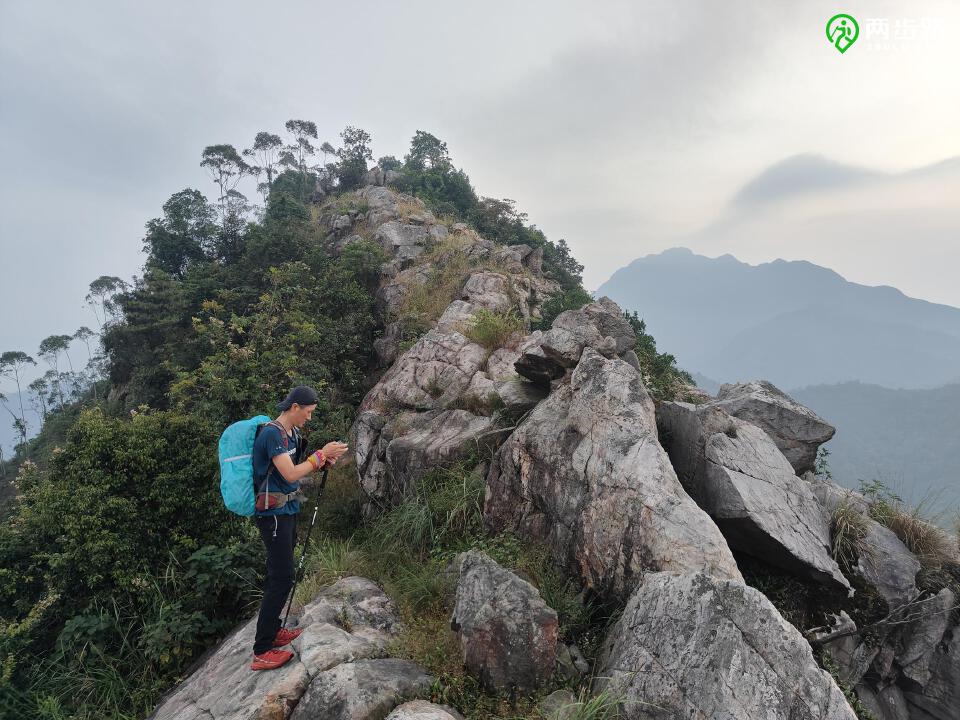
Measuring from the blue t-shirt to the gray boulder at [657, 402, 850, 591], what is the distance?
197 inches

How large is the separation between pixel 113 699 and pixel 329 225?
23.1m

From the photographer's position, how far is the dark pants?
14.1 feet

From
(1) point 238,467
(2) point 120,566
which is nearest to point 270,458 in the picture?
(1) point 238,467

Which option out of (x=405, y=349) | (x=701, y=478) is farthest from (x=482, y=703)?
(x=405, y=349)

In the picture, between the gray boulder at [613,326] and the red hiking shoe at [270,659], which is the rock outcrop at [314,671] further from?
the gray boulder at [613,326]

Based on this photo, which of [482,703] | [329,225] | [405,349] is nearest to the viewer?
[482,703]

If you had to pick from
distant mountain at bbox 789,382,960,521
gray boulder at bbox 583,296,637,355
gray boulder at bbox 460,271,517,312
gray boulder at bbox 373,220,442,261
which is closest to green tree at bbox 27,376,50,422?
gray boulder at bbox 373,220,442,261

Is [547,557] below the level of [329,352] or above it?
below

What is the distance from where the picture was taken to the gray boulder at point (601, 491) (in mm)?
4758

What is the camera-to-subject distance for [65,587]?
618cm

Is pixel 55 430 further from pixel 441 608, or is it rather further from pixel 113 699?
pixel 441 608

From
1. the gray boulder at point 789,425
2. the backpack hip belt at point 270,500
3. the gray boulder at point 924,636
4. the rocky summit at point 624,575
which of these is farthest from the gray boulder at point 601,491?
the gray boulder at point 924,636

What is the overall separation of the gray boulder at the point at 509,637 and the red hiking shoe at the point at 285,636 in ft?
5.55

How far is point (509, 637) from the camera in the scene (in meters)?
4.00
